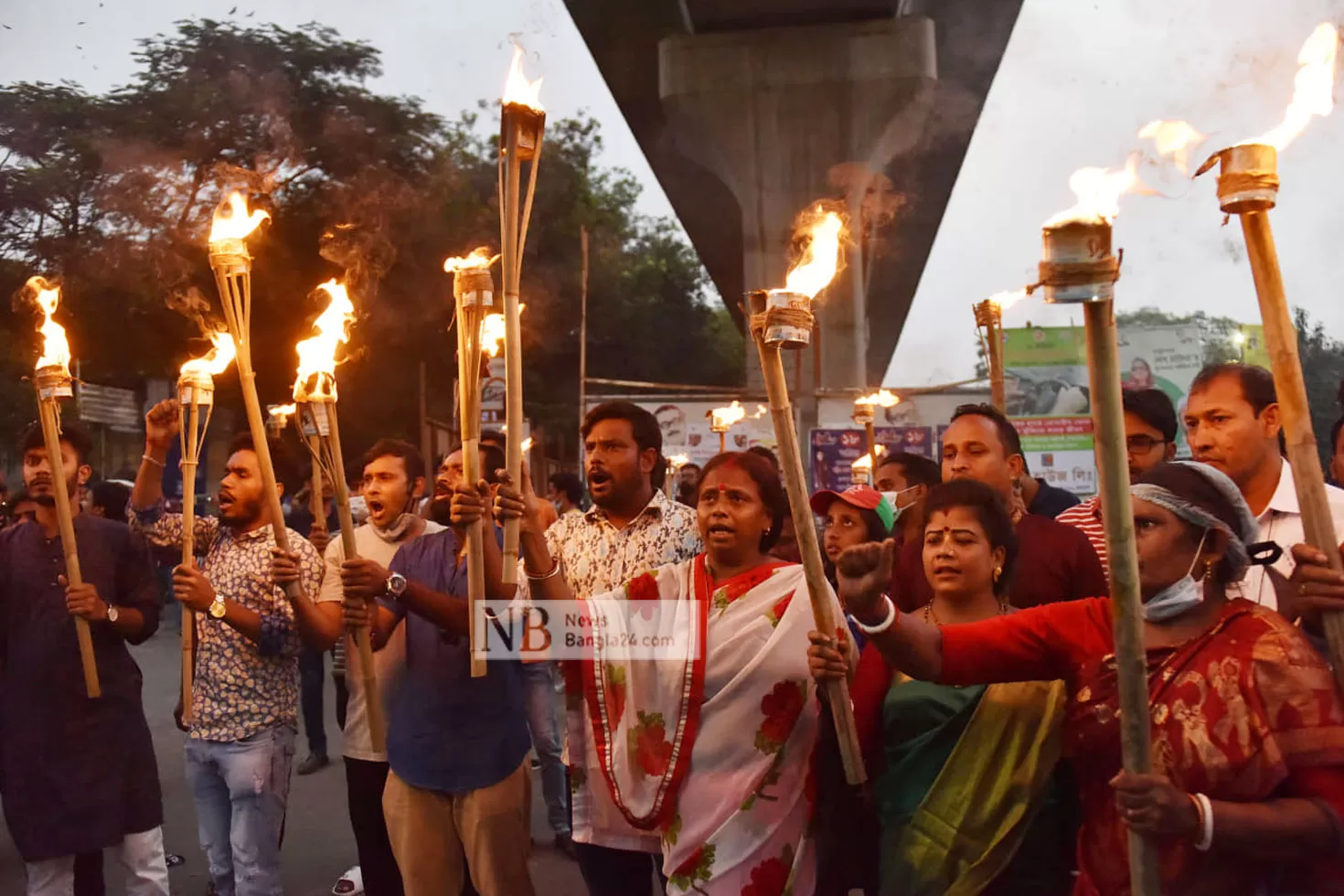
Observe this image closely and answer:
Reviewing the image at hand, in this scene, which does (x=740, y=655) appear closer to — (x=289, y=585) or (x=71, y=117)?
(x=289, y=585)

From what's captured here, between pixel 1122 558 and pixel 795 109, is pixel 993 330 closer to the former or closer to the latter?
pixel 1122 558

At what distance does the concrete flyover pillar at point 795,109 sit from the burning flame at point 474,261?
10.8m

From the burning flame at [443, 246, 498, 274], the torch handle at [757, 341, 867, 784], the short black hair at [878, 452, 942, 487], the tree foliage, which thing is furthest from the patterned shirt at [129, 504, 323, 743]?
the tree foliage

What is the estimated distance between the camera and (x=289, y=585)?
3705mm

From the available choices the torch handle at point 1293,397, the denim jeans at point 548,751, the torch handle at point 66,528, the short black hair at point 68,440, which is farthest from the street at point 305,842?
the torch handle at point 1293,397

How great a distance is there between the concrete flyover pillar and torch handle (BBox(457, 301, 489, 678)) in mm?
10961

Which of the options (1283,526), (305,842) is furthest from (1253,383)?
(305,842)

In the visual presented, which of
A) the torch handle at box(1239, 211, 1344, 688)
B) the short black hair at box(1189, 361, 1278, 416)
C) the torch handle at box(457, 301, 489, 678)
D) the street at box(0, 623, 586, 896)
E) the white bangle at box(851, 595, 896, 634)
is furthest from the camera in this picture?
the street at box(0, 623, 586, 896)

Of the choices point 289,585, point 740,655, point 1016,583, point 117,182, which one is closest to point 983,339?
point 1016,583

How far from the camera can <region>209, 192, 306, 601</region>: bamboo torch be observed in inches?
135

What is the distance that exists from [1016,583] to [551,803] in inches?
127

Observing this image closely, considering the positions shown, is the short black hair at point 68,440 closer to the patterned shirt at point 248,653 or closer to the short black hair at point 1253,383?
the patterned shirt at point 248,653

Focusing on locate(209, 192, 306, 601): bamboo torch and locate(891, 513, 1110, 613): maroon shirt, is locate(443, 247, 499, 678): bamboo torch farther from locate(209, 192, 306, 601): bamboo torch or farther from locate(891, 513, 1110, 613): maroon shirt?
locate(891, 513, 1110, 613): maroon shirt

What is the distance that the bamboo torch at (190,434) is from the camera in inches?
161
